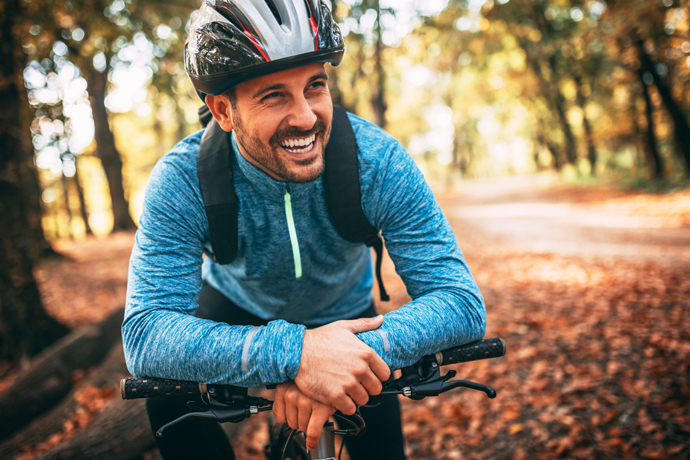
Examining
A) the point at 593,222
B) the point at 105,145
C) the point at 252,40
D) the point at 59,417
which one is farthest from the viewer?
the point at 105,145

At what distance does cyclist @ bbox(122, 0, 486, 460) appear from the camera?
1.38 metres

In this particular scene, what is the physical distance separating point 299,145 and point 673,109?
17.3 metres

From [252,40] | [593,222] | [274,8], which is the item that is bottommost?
[593,222]

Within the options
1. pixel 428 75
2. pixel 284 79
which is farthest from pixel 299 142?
pixel 428 75

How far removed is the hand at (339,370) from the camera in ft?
4.40

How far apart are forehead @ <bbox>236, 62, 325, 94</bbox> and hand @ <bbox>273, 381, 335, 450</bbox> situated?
118 cm

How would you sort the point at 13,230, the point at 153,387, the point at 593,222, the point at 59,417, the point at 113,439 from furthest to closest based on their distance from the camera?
the point at 593,222 → the point at 13,230 → the point at 59,417 → the point at 113,439 → the point at 153,387

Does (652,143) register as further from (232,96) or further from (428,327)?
(232,96)

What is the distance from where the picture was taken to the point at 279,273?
76.2 inches

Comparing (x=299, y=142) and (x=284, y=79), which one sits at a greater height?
(x=284, y=79)

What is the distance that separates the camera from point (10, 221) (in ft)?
17.9

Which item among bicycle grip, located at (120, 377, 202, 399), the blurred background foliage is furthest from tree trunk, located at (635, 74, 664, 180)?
bicycle grip, located at (120, 377, 202, 399)

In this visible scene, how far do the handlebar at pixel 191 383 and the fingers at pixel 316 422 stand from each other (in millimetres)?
370

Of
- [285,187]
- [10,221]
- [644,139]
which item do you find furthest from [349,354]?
[644,139]
